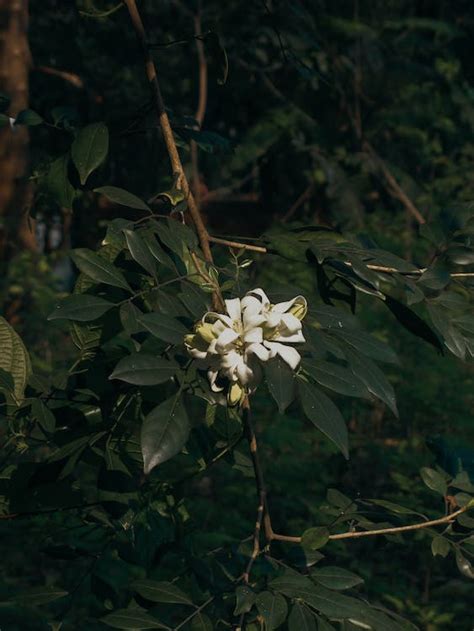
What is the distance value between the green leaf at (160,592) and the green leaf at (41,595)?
12 centimetres

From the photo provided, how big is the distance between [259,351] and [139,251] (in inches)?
10.2

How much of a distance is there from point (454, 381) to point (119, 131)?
338 centimetres

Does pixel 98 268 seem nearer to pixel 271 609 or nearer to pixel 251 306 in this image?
pixel 251 306

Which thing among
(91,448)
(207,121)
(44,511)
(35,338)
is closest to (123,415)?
(91,448)

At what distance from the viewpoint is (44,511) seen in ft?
5.17

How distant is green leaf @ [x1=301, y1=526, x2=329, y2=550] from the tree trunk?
3.12m

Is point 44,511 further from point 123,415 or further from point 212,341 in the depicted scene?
point 212,341

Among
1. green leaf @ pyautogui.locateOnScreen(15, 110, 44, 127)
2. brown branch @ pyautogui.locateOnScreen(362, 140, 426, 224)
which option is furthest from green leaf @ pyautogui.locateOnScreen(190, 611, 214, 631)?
brown branch @ pyautogui.locateOnScreen(362, 140, 426, 224)

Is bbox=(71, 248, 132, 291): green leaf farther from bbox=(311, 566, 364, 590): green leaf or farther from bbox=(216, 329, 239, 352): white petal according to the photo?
bbox=(311, 566, 364, 590): green leaf

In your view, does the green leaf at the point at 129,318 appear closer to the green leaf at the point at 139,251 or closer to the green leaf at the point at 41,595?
the green leaf at the point at 139,251

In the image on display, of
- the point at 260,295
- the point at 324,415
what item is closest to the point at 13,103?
the point at 260,295

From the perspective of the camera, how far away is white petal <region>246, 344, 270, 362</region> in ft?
3.82

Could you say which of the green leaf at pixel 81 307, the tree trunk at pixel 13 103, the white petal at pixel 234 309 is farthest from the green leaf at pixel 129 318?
the tree trunk at pixel 13 103

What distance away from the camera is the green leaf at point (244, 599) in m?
1.20
